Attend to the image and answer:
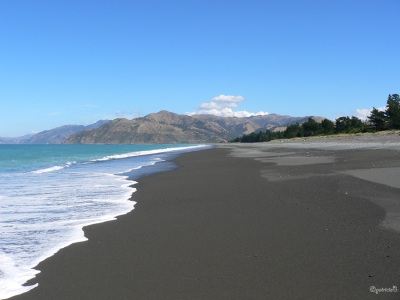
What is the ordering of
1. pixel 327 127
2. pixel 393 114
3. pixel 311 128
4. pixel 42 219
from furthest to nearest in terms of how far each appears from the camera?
pixel 311 128 → pixel 327 127 → pixel 393 114 → pixel 42 219

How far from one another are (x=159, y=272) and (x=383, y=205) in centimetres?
615

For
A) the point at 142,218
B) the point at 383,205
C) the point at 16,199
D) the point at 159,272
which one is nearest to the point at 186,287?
the point at 159,272

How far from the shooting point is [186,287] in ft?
15.0

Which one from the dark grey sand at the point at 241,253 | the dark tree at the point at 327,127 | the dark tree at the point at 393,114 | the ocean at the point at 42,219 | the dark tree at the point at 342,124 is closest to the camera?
→ the dark grey sand at the point at 241,253

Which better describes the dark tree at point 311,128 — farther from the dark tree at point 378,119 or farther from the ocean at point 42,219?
the ocean at point 42,219

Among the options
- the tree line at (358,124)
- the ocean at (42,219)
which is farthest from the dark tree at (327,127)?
the ocean at (42,219)

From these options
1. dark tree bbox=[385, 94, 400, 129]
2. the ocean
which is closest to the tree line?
dark tree bbox=[385, 94, 400, 129]

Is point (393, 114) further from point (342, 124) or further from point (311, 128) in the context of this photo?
point (311, 128)

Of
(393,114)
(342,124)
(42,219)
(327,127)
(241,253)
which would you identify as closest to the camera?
(241,253)

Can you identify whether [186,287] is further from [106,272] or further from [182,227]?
[182,227]

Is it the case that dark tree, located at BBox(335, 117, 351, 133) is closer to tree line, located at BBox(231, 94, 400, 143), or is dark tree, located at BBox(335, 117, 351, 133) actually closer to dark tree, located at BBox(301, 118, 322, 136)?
tree line, located at BBox(231, 94, 400, 143)

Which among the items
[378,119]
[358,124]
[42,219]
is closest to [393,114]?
[378,119]

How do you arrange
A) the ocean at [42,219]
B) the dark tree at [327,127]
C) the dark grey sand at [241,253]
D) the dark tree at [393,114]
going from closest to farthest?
the dark grey sand at [241,253]
the ocean at [42,219]
the dark tree at [393,114]
the dark tree at [327,127]

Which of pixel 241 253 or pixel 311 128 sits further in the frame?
pixel 311 128
